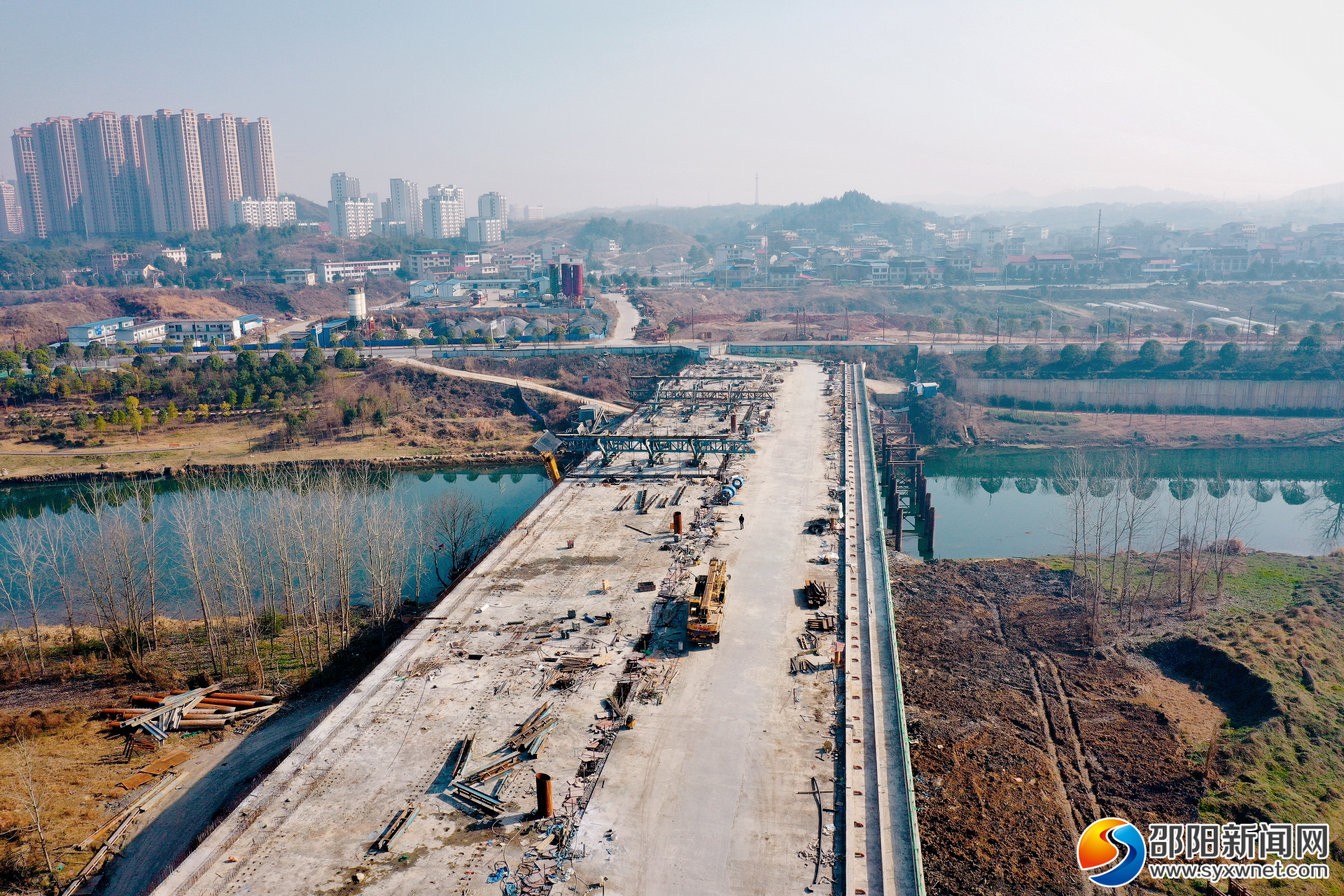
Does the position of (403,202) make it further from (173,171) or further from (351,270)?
(351,270)

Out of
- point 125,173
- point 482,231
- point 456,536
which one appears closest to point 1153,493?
point 456,536

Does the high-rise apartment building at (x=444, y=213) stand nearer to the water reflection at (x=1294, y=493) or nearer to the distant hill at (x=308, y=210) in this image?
the distant hill at (x=308, y=210)

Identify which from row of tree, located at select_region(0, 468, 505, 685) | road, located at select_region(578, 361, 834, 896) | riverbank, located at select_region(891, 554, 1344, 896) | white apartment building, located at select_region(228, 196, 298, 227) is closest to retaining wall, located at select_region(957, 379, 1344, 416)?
riverbank, located at select_region(891, 554, 1344, 896)

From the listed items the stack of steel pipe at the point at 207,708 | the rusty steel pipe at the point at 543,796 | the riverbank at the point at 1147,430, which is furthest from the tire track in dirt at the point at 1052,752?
the riverbank at the point at 1147,430

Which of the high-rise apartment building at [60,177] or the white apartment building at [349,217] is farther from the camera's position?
the white apartment building at [349,217]

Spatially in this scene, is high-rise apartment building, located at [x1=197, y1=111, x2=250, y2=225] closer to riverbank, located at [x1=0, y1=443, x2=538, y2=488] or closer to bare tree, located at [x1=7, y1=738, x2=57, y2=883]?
riverbank, located at [x1=0, y1=443, x2=538, y2=488]

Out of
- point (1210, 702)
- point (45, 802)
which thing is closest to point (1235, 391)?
point (1210, 702)
